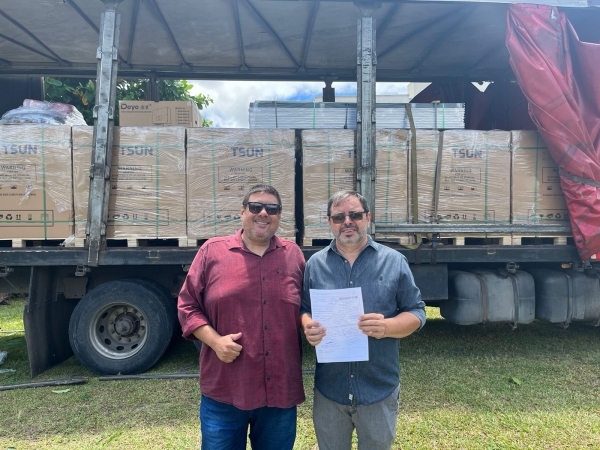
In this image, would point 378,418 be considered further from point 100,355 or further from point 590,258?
point 590,258

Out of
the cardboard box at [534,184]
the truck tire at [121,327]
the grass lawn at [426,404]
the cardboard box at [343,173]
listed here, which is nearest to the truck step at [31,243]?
the truck tire at [121,327]

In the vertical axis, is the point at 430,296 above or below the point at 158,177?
below

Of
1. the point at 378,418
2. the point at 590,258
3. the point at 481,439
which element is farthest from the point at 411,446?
the point at 590,258

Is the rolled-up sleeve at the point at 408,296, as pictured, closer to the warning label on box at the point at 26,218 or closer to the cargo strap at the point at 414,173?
the cargo strap at the point at 414,173

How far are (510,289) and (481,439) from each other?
1933mm

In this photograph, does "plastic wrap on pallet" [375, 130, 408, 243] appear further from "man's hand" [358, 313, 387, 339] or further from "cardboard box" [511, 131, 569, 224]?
"man's hand" [358, 313, 387, 339]

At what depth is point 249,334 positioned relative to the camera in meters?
1.73

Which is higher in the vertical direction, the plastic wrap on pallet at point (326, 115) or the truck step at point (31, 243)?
the plastic wrap on pallet at point (326, 115)

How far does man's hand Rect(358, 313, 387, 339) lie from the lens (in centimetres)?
159

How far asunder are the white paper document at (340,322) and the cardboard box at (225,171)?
207 centimetres

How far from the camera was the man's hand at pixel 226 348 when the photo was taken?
1.66 metres

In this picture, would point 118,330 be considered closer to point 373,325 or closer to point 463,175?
point 373,325

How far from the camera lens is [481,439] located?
2.61 meters

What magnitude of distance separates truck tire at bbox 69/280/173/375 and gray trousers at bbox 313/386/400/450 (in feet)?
7.84
